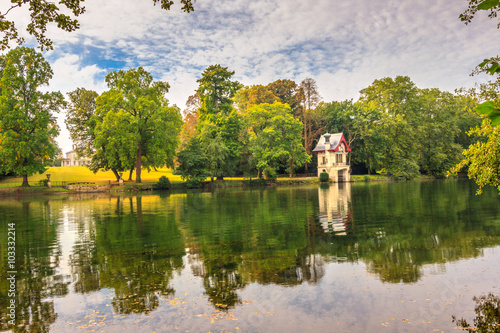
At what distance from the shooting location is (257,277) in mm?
8289

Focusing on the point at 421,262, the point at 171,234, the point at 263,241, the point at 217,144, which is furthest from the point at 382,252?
the point at 217,144

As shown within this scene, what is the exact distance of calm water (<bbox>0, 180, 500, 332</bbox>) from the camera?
6.05 metres

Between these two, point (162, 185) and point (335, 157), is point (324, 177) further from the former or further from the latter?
point (162, 185)

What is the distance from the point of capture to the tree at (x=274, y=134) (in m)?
59.2

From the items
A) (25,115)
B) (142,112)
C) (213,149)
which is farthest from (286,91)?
(25,115)

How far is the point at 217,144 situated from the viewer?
175ft

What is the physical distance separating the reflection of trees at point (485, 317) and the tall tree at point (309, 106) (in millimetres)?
63734

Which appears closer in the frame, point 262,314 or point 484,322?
point 484,322

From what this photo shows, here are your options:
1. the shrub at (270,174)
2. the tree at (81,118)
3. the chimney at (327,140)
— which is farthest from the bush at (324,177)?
the tree at (81,118)

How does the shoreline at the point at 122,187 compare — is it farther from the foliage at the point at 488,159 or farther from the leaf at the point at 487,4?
the leaf at the point at 487,4

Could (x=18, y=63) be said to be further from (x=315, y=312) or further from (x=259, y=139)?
(x=315, y=312)

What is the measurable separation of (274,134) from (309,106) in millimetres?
15366

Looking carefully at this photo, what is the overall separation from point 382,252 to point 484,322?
4.65 meters

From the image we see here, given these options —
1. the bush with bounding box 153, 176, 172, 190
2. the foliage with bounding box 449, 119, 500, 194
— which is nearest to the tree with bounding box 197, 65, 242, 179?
the bush with bounding box 153, 176, 172, 190
